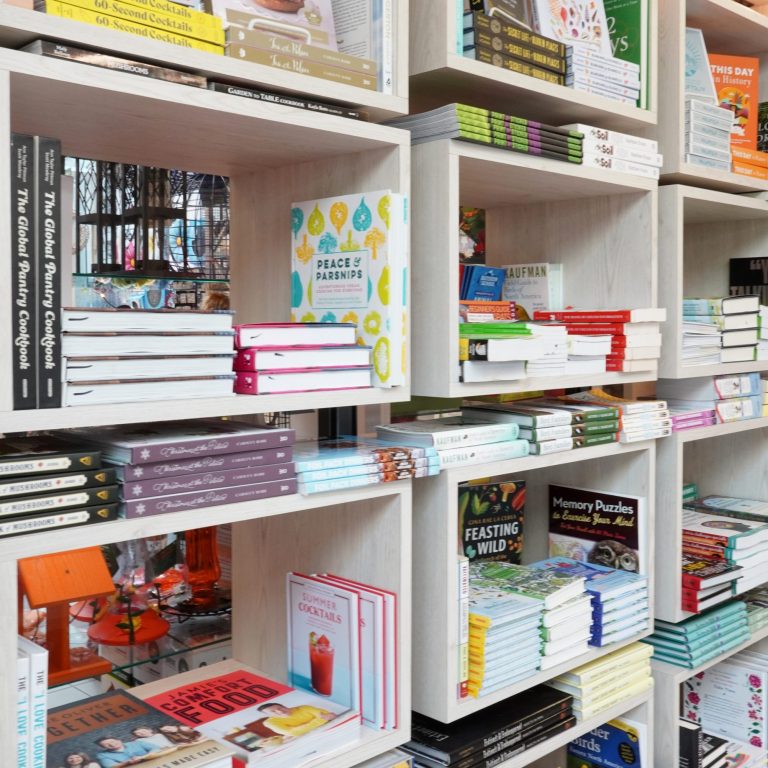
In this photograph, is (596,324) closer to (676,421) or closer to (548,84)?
(676,421)

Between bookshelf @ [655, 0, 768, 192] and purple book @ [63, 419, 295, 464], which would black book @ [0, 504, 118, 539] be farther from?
bookshelf @ [655, 0, 768, 192]

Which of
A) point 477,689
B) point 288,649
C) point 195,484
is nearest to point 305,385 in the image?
point 195,484

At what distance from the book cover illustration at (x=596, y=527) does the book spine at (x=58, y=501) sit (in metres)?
1.29

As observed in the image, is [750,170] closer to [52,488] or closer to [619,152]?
[619,152]

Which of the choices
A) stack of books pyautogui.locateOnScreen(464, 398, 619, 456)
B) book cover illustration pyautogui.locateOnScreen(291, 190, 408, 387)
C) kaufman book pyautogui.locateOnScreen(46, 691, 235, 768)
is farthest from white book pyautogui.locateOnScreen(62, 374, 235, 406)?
stack of books pyautogui.locateOnScreen(464, 398, 619, 456)

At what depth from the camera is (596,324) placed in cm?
193

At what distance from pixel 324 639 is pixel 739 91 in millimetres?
1867

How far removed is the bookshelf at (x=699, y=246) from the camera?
2076mm

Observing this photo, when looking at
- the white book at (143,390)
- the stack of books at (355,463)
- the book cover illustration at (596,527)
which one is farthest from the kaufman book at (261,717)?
the book cover illustration at (596,527)

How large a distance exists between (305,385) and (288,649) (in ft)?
1.82

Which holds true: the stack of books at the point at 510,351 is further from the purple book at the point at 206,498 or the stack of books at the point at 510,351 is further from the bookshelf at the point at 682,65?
the bookshelf at the point at 682,65

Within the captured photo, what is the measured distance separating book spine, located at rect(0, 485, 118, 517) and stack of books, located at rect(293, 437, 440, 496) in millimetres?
304

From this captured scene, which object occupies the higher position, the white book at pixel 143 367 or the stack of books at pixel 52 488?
the white book at pixel 143 367

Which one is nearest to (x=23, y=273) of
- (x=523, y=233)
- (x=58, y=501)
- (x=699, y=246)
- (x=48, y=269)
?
(x=48, y=269)
